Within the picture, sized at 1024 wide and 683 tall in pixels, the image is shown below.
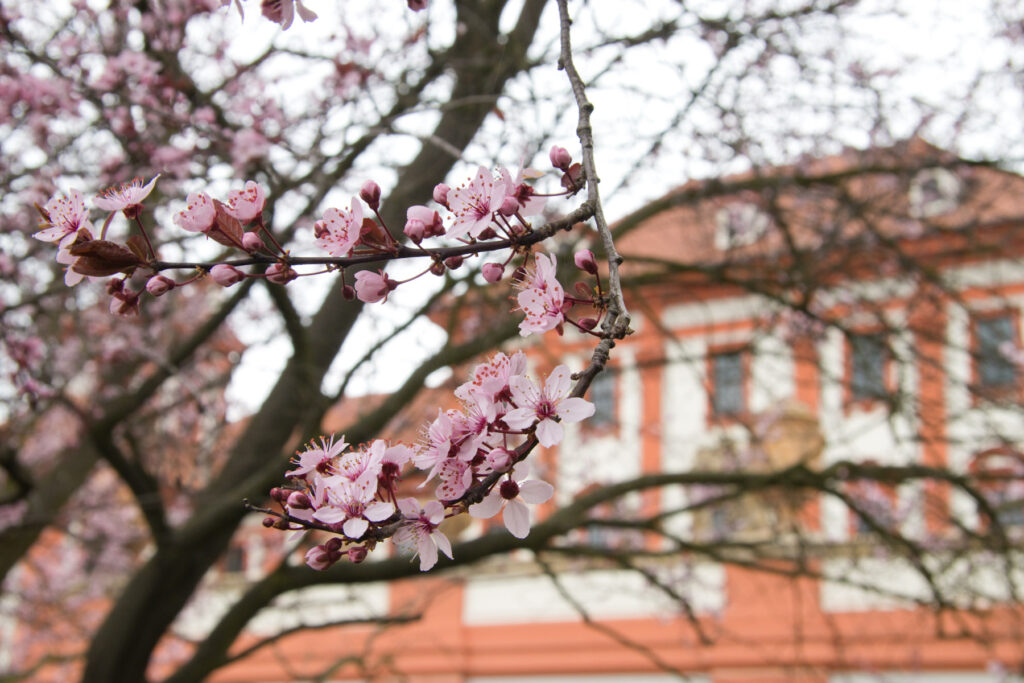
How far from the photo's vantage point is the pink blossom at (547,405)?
121 centimetres

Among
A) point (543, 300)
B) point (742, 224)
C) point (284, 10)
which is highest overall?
point (742, 224)

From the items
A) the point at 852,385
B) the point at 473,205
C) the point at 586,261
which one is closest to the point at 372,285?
Answer: the point at 473,205

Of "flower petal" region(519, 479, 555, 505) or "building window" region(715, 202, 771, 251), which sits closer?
"flower petal" region(519, 479, 555, 505)

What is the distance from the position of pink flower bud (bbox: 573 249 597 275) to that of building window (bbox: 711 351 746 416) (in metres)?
3.57

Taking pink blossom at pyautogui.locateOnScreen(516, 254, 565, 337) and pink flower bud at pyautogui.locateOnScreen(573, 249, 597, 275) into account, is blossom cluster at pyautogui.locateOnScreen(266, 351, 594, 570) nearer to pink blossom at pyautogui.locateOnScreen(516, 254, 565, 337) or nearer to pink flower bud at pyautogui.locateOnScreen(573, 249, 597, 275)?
pink blossom at pyautogui.locateOnScreen(516, 254, 565, 337)

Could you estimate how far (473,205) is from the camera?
1.33 metres

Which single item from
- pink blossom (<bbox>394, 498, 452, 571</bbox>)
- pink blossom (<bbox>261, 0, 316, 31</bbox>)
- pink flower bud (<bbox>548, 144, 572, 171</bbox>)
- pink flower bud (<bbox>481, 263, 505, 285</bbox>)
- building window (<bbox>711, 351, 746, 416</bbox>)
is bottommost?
pink blossom (<bbox>394, 498, 452, 571</bbox>)

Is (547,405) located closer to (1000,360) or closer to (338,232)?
(338,232)

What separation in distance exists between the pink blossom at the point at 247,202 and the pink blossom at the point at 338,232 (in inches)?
3.4

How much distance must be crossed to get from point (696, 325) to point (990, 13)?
737cm

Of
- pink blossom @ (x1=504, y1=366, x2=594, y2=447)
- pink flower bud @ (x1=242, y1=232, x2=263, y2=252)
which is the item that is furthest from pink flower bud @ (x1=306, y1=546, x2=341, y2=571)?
pink flower bud @ (x1=242, y1=232, x2=263, y2=252)

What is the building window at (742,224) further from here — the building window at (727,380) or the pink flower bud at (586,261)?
the pink flower bud at (586,261)

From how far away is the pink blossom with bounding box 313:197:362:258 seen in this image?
133 centimetres

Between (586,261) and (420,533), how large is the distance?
44cm
